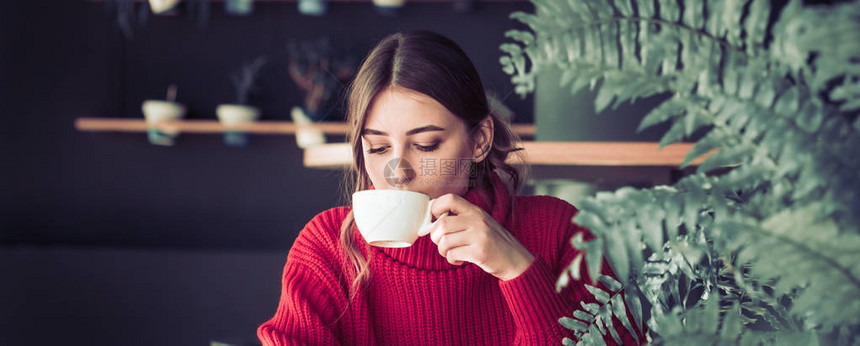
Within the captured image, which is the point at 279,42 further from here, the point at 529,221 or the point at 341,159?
the point at 529,221

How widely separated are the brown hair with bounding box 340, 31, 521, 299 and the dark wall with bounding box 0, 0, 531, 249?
2557mm

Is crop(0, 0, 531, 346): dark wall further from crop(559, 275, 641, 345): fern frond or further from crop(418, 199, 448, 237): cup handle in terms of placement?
crop(559, 275, 641, 345): fern frond

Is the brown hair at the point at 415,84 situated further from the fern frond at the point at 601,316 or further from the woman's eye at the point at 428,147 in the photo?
the fern frond at the point at 601,316

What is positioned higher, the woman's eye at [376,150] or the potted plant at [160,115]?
the woman's eye at [376,150]

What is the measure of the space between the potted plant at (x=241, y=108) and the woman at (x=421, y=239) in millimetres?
2425

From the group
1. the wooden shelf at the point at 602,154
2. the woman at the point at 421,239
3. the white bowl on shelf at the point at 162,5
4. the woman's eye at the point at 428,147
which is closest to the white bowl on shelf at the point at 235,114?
the white bowl on shelf at the point at 162,5

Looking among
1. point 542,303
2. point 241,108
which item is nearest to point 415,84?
point 542,303

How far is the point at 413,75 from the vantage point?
985mm

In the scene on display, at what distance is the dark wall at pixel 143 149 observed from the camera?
11.8 feet

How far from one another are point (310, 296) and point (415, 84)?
1.11 ft

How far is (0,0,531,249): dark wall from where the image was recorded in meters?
3.59

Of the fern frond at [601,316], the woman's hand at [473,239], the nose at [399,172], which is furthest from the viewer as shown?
the nose at [399,172]

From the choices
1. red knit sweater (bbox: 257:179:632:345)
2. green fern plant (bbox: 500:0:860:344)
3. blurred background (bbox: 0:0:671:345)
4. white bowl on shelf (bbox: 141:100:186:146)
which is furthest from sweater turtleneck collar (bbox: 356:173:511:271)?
white bowl on shelf (bbox: 141:100:186:146)

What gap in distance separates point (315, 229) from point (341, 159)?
1.25ft
